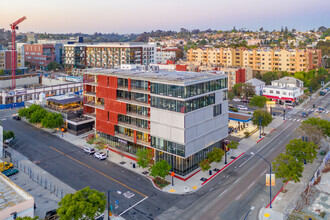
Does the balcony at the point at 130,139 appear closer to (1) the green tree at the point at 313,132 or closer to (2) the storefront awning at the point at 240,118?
(2) the storefront awning at the point at 240,118

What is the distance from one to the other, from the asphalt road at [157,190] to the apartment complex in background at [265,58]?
8556cm

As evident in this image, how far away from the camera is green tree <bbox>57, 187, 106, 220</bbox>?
101 ft

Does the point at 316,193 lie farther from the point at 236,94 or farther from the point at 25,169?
the point at 236,94

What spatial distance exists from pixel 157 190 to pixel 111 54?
472 feet

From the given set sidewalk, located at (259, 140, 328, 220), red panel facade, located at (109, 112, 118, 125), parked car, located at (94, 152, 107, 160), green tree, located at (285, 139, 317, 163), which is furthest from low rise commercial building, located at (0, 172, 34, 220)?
green tree, located at (285, 139, 317, 163)

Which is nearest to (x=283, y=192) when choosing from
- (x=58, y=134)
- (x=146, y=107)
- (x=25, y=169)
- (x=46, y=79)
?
(x=146, y=107)

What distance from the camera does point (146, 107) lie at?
55188 mm

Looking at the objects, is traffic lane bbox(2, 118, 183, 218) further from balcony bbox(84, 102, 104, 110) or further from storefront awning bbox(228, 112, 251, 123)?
storefront awning bbox(228, 112, 251, 123)

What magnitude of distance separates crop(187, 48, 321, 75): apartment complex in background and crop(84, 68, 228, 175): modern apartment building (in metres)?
94.4

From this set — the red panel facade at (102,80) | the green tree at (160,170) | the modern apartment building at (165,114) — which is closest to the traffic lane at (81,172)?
the green tree at (160,170)

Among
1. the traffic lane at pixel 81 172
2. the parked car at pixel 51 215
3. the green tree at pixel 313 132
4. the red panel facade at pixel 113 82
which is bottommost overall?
the parked car at pixel 51 215

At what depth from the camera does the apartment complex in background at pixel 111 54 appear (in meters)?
169

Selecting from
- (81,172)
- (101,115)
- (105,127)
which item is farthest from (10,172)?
(101,115)

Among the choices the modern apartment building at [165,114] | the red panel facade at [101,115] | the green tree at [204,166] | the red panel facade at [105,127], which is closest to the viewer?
the modern apartment building at [165,114]
